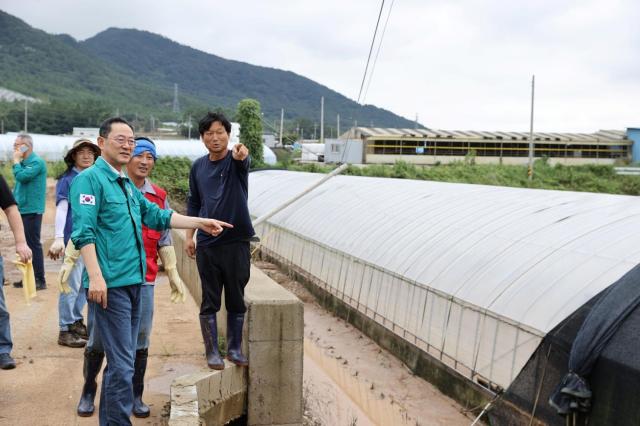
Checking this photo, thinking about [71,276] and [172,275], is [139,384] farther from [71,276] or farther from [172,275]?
[71,276]

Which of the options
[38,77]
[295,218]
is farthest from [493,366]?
[38,77]

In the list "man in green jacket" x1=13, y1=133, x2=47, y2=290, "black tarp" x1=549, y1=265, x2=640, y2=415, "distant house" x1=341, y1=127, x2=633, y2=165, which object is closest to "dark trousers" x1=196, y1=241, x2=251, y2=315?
"black tarp" x1=549, y1=265, x2=640, y2=415

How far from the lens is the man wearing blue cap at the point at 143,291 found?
471cm

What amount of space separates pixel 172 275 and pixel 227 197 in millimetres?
721

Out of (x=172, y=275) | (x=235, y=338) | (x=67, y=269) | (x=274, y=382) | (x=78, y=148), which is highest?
(x=78, y=148)

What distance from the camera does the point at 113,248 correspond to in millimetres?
4094

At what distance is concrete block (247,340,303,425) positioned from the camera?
552cm

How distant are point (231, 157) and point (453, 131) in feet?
180

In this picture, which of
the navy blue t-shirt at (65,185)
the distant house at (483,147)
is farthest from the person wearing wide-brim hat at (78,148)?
the distant house at (483,147)

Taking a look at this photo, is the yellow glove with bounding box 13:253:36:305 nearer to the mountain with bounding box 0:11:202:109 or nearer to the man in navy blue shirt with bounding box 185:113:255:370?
the man in navy blue shirt with bounding box 185:113:255:370

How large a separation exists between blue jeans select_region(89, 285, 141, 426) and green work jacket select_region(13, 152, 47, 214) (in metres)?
4.74

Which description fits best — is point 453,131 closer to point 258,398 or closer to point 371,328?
point 371,328

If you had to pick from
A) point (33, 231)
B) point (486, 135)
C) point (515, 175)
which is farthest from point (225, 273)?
point (486, 135)

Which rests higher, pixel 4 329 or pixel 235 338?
pixel 235 338
